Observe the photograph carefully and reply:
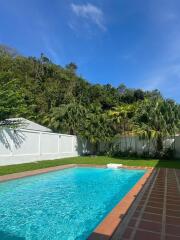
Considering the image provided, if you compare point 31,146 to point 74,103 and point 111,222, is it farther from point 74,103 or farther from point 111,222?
point 111,222

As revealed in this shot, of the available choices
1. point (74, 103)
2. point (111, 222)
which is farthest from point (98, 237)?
point (74, 103)

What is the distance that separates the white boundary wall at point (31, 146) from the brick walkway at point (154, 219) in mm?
8502

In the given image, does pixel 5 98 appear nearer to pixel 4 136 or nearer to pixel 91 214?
pixel 4 136

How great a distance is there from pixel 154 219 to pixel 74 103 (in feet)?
66.7

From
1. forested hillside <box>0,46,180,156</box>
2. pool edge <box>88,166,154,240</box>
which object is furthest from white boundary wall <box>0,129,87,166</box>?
pool edge <box>88,166,154,240</box>

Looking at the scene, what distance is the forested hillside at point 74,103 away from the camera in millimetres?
18034

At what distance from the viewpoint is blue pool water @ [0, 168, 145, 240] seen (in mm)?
5105

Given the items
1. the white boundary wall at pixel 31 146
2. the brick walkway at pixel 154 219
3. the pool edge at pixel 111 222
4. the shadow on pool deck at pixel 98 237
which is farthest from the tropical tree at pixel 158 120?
the shadow on pool deck at pixel 98 237

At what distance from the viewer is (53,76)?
115ft

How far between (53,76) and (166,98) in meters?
18.6

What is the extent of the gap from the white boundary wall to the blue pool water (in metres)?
2.97

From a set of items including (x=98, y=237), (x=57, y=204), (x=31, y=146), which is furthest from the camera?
(x=31, y=146)

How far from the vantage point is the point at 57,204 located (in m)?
7.24

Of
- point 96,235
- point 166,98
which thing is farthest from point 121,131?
point 96,235
